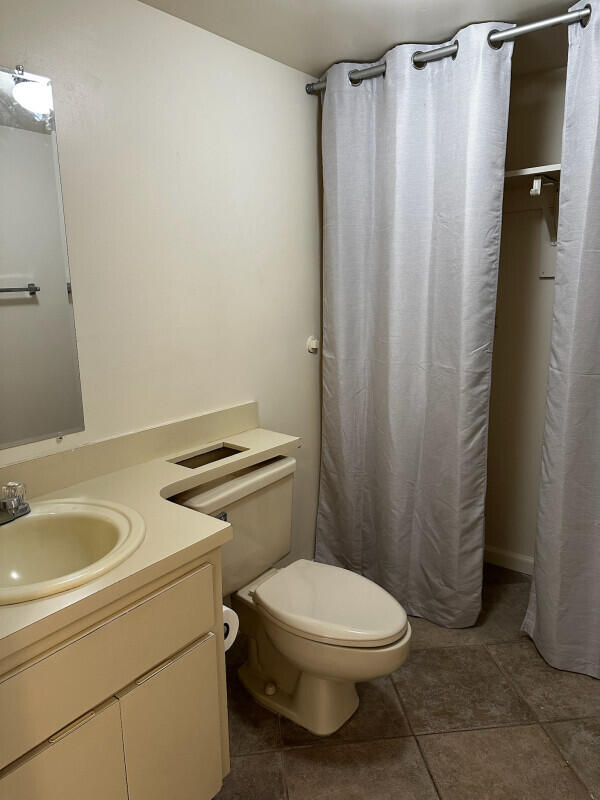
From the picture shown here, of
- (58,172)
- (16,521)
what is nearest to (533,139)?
(58,172)

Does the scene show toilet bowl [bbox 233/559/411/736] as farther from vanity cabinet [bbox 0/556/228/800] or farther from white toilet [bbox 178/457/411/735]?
vanity cabinet [bbox 0/556/228/800]

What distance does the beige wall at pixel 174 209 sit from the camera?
1463 millimetres

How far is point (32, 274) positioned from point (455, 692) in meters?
1.84

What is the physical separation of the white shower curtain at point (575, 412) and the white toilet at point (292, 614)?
26.9 inches

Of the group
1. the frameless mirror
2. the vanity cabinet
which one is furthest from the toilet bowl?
the frameless mirror

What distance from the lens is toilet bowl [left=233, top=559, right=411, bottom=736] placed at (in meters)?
1.52

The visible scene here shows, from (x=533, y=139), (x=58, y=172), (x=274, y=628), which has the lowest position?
(x=274, y=628)

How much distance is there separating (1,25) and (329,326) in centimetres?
141

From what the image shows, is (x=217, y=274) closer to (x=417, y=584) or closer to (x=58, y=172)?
(x=58, y=172)

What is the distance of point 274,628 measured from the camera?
1.62 meters

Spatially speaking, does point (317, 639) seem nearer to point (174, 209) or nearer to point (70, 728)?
point (70, 728)

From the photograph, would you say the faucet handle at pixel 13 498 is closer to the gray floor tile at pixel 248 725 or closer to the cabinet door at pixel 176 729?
the cabinet door at pixel 176 729

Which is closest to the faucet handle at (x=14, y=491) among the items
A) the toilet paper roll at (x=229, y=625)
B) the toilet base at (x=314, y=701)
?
the toilet paper roll at (x=229, y=625)

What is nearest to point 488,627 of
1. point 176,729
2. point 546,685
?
point 546,685
